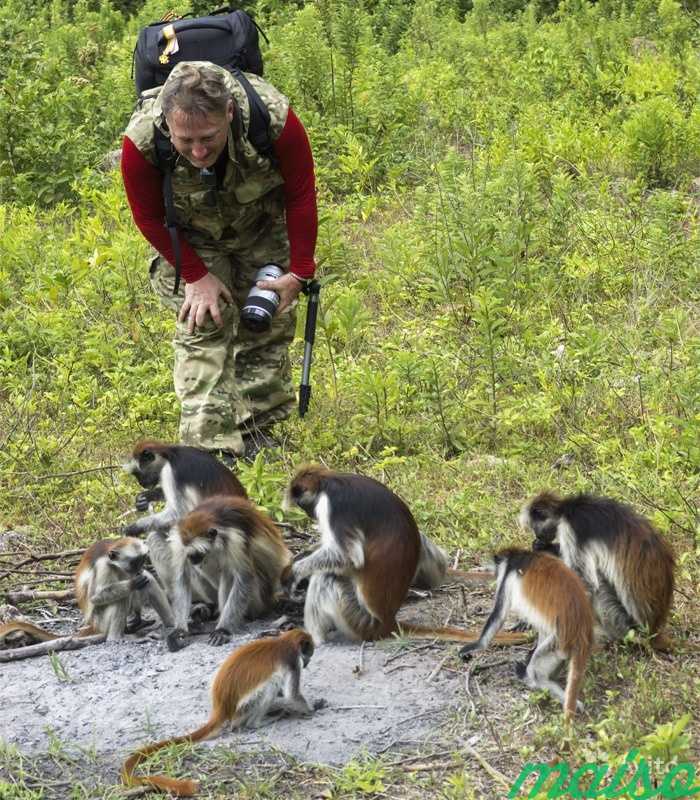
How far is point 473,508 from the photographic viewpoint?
26.7 ft

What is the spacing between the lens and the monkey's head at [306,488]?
22.1 feet

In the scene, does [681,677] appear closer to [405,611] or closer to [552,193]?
→ [405,611]

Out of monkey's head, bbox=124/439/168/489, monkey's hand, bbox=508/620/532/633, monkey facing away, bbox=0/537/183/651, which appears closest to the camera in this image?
monkey's hand, bbox=508/620/532/633

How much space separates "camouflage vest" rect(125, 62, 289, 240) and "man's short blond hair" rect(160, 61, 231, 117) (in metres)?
0.11

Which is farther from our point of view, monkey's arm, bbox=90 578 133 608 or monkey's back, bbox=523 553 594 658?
monkey's arm, bbox=90 578 133 608

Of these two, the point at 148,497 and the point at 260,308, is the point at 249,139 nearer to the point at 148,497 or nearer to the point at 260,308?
the point at 260,308

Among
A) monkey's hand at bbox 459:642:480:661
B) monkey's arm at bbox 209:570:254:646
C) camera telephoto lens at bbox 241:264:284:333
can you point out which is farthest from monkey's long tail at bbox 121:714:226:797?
camera telephoto lens at bbox 241:264:284:333

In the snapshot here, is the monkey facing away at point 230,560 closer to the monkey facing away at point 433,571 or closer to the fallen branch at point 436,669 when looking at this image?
the monkey facing away at point 433,571

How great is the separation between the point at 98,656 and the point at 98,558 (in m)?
0.53

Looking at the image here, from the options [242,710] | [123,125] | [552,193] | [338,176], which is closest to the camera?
[242,710]

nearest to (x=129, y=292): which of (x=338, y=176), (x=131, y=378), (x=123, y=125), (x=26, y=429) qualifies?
(x=131, y=378)

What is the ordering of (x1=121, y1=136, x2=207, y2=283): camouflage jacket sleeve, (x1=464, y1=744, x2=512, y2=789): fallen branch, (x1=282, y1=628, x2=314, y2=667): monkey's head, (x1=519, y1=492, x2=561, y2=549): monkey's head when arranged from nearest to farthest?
(x1=464, y1=744, x2=512, y2=789): fallen branch, (x1=282, y1=628, x2=314, y2=667): monkey's head, (x1=519, y1=492, x2=561, y2=549): monkey's head, (x1=121, y1=136, x2=207, y2=283): camouflage jacket sleeve

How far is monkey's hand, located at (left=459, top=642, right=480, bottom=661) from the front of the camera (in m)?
6.04

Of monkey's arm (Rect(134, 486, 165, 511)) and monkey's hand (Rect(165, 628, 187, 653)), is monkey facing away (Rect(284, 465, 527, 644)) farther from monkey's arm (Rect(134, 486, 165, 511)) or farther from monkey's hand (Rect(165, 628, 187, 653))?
monkey's arm (Rect(134, 486, 165, 511))
